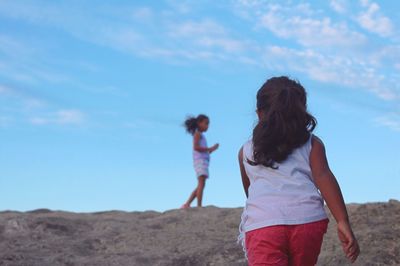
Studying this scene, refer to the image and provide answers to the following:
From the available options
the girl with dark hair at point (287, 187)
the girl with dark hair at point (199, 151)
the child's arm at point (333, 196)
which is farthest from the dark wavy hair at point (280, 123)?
the girl with dark hair at point (199, 151)

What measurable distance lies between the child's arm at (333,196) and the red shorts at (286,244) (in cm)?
10

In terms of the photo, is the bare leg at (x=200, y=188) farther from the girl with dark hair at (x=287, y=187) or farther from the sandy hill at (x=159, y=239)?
the girl with dark hair at (x=287, y=187)

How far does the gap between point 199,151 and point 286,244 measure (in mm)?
8543

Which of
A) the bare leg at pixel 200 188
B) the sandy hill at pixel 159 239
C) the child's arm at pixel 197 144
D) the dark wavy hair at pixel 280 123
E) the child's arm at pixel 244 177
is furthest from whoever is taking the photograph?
the child's arm at pixel 197 144

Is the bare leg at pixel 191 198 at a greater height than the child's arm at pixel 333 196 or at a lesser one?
greater

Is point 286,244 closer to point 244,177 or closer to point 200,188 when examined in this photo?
point 244,177

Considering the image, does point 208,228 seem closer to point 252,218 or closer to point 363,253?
point 363,253

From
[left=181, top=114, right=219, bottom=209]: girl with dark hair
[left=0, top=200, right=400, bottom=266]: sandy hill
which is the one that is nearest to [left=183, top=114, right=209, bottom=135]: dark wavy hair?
[left=181, top=114, right=219, bottom=209]: girl with dark hair

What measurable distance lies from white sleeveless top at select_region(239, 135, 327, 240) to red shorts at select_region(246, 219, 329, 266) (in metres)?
0.03

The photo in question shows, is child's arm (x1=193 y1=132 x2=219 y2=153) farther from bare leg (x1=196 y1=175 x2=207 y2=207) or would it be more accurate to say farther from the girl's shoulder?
the girl's shoulder

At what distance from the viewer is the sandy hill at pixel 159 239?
748 cm

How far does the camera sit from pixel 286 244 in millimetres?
3604

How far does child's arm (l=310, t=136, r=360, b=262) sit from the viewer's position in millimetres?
3594

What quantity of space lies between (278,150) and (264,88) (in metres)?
0.35
